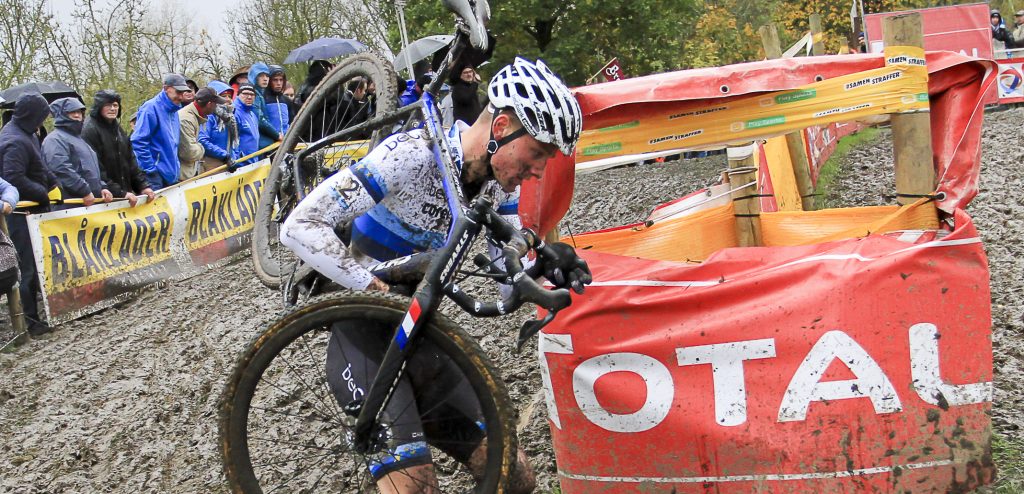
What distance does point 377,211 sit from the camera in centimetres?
330

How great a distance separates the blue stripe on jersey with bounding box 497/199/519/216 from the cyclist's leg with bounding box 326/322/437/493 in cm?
69

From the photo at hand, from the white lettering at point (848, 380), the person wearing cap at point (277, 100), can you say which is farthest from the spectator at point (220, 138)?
the white lettering at point (848, 380)

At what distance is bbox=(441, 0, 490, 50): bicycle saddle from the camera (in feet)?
13.8

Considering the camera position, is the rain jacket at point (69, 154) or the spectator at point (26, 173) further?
the rain jacket at point (69, 154)

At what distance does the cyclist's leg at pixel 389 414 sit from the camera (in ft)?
10.4

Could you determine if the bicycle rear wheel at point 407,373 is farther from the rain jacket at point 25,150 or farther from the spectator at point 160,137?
the spectator at point 160,137

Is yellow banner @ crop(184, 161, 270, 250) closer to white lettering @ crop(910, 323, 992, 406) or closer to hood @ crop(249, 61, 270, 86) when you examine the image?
hood @ crop(249, 61, 270, 86)

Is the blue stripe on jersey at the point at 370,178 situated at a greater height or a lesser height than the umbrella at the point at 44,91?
lesser

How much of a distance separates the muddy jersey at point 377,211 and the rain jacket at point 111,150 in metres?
7.42

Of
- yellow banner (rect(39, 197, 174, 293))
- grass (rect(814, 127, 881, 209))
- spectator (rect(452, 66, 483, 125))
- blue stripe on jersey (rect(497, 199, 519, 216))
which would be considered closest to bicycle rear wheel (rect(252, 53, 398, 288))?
blue stripe on jersey (rect(497, 199, 519, 216))

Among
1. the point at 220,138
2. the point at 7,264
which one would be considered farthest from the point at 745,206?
the point at 220,138

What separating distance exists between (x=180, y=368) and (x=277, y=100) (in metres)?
6.31

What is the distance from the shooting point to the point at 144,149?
10406mm

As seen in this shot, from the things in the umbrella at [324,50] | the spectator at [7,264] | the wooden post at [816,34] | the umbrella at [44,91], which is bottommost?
the spectator at [7,264]
